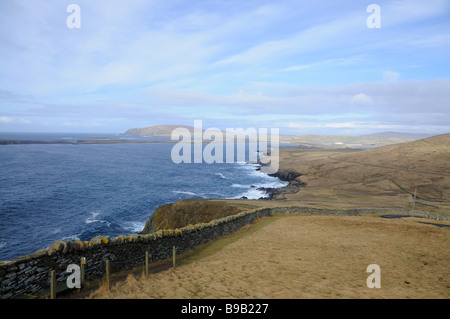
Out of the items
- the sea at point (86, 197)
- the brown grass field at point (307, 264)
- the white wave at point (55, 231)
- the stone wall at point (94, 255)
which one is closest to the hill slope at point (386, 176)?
the sea at point (86, 197)

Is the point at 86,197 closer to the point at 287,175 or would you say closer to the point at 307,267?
the point at 307,267

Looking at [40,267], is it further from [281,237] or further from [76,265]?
[281,237]

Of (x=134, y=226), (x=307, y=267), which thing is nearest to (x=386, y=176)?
(x=134, y=226)

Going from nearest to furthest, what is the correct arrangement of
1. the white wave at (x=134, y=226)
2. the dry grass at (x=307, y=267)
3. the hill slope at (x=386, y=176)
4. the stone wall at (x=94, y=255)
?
the stone wall at (x=94, y=255)
the dry grass at (x=307, y=267)
the white wave at (x=134, y=226)
the hill slope at (x=386, y=176)

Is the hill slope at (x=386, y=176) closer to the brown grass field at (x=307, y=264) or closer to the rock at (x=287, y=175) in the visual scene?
the rock at (x=287, y=175)

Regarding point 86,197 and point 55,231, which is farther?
point 86,197
